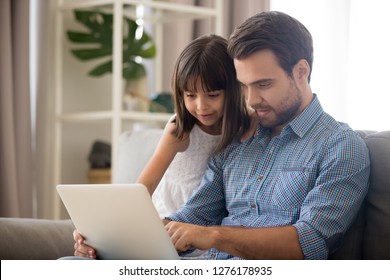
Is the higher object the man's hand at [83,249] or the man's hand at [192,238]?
the man's hand at [192,238]

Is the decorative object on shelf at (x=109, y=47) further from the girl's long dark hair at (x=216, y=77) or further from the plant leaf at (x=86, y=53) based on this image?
the girl's long dark hair at (x=216, y=77)

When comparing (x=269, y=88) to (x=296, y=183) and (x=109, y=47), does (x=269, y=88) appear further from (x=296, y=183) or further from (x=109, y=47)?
(x=109, y=47)

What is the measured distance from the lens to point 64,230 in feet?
6.99

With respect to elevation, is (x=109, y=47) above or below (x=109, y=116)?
above

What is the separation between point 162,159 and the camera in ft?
6.62

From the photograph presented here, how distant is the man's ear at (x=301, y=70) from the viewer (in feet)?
5.65

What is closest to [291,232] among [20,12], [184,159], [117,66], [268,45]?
[268,45]

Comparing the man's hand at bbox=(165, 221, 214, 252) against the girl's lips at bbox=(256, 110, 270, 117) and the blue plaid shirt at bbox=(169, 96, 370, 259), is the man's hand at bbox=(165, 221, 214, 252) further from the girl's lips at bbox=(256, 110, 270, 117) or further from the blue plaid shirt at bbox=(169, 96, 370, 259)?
the girl's lips at bbox=(256, 110, 270, 117)

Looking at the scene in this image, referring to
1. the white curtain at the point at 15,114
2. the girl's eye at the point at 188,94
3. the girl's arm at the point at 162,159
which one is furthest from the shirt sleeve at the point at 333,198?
the white curtain at the point at 15,114

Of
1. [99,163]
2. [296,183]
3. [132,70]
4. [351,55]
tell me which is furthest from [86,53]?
[296,183]

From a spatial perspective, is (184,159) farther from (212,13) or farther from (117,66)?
(212,13)

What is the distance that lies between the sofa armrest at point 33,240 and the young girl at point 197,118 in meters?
0.29

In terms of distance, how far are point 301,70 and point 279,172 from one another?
0.76 feet

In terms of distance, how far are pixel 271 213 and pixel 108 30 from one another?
78.4 inches
